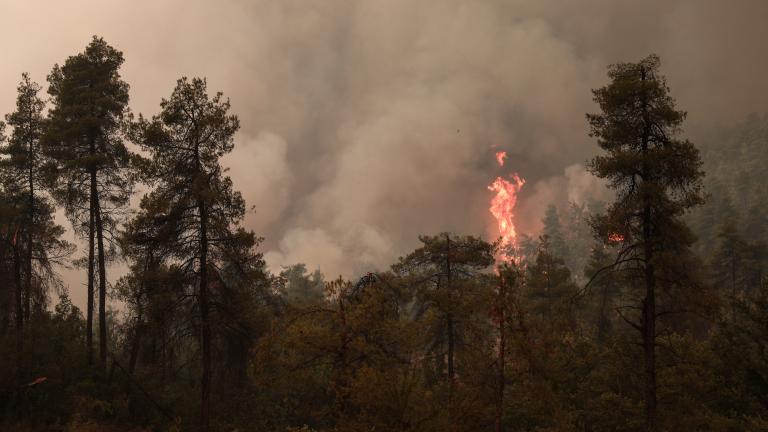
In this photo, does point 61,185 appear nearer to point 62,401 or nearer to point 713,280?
point 62,401

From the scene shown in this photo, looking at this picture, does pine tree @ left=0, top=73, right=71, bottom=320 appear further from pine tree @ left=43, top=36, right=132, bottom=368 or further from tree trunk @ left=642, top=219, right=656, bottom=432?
tree trunk @ left=642, top=219, right=656, bottom=432

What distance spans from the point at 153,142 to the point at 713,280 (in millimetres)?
57677

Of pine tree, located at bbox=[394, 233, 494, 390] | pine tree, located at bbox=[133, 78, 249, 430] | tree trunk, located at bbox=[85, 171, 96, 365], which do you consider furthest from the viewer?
pine tree, located at bbox=[394, 233, 494, 390]

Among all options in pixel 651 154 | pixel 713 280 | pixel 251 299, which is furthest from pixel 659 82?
pixel 713 280

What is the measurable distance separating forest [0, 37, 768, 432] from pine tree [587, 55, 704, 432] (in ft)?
0.19

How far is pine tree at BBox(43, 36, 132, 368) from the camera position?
18.2 metres

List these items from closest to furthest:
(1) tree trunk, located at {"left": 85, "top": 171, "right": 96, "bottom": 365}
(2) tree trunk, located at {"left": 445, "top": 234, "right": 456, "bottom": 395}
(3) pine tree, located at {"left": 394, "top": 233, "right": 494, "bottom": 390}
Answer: (1) tree trunk, located at {"left": 85, "top": 171, "right": 96, "bottom": 365} < (2) tree trunk, located at {"left": 445, "top": 234, "right": 456, "bottom": 395} < (3) pine tree, located at {"left": 394, "top": 233, "right": 494, "bottom": 390}

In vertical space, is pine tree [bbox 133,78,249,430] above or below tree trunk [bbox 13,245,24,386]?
above

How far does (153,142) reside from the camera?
1538 cm

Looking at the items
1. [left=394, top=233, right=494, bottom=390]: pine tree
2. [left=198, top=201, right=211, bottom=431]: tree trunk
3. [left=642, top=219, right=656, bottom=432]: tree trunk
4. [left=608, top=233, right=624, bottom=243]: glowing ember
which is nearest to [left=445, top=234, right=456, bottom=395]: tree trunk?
[left=394, top=233, right=494, bottom=390]: pine tree

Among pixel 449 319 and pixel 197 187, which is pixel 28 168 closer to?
pixel 197 187

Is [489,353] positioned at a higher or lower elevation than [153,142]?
lower

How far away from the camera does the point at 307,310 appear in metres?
12.4

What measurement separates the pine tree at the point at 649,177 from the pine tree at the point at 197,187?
12.6m
